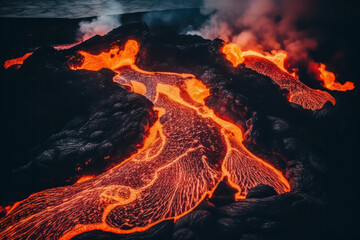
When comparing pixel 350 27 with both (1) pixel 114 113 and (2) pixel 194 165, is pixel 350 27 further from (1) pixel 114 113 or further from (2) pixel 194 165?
(1) pixel 114 113

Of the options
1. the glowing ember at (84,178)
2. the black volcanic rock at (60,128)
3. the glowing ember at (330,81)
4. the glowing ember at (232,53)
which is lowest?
the glowing ember at (84,178)

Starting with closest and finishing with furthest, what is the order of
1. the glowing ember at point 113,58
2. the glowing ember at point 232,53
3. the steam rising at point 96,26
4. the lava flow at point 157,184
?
the lava flow at point 157,184, the glowing ember at point 232,53, the glowing ember at point 113,58, the steam rising at point 96,26

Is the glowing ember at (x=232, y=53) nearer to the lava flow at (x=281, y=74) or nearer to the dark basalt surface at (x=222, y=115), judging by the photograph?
the lava flow at (x=281, y=74)

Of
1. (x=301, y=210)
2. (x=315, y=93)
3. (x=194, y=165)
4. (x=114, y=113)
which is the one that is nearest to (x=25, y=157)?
(x=114, y=113)

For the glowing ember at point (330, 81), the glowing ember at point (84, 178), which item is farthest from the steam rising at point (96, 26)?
the glowing ember at point (330, 81)

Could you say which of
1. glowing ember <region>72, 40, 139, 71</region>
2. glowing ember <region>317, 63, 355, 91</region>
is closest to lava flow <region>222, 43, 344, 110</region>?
glowing ember <region>317, 63, 355, 91</region>

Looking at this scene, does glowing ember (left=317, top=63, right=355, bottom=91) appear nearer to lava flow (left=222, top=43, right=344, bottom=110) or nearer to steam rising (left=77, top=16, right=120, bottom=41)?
lava flow (left=222, top=43, right=344, bottom=110)

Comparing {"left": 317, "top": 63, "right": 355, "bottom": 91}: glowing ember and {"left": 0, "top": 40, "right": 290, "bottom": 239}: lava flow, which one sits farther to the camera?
{"left": 317, "top": 63, "right": 355, "bottom": 91}: glowing ember
